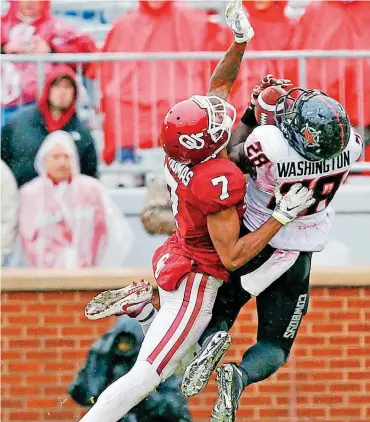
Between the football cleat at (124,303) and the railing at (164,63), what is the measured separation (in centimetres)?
181

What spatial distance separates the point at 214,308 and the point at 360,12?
2.74 m

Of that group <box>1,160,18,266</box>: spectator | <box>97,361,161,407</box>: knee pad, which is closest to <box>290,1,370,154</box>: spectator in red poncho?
<box>1,160,18,266</box>: spectator

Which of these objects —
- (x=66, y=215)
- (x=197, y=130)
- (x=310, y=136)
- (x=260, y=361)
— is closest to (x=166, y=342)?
(x=260, y=361)

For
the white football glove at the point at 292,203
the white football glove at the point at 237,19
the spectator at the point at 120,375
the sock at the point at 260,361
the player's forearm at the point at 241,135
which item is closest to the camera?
the white football glove at the point at 292,203

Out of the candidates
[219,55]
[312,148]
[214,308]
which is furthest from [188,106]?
[219,55]

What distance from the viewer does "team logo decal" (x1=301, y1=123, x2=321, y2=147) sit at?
6.36m

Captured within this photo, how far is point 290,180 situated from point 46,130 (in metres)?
2.48

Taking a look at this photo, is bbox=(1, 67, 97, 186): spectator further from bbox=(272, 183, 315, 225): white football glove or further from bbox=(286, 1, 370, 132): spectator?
bbox=(272, 183, 315, 225): white football glove

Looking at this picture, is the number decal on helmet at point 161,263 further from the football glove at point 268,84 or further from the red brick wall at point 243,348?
the red brick wall at point 243,348

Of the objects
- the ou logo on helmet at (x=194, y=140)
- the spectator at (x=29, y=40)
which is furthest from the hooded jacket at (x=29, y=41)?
the ou logo on helmet at (x=194, y=140)

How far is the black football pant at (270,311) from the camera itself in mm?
6855

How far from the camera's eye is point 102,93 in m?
8.84

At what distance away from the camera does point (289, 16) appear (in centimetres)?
898

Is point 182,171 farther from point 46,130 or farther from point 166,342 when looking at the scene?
point 46,130
